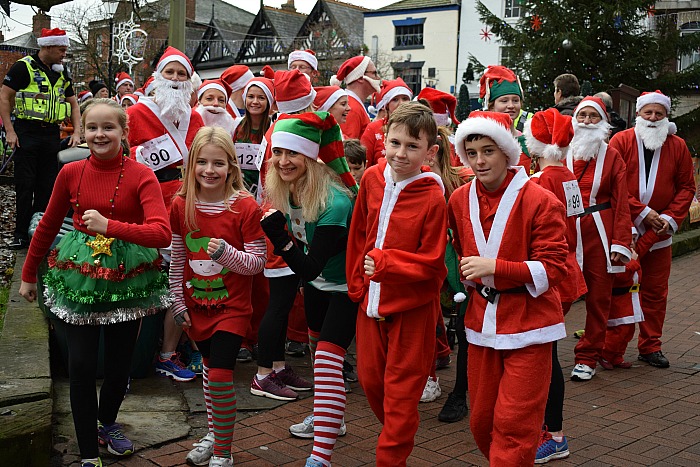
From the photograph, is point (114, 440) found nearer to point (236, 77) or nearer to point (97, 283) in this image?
point (97, 283)

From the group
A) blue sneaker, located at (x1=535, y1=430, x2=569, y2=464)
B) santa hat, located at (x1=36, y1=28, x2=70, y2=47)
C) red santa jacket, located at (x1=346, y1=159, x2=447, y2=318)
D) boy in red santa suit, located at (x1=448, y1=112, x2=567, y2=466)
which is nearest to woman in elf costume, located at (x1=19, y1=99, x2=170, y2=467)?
red santa jacket, located at (x1=346, y1=159, x2=447, y2=318)

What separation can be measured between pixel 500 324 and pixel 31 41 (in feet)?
138

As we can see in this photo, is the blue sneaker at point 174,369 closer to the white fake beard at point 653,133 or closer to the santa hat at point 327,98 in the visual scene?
the santa hat at point 327,98

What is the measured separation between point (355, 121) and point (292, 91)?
4.86 ft

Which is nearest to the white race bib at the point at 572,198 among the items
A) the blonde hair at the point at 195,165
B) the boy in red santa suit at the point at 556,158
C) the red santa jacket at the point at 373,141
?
the boy in red santa suit at the point at 556,158

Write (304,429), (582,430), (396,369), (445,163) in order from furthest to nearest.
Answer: (445,163), (582,430), (304,429), (396,369)

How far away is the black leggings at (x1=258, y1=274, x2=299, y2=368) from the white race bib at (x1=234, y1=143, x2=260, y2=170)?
49.3 inches

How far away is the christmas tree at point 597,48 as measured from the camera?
19375mm

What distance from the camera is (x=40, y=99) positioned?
7770 millimetres

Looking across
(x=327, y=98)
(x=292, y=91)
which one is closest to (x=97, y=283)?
(x=292, y=91)

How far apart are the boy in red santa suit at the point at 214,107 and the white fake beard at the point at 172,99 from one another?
1.22 ft

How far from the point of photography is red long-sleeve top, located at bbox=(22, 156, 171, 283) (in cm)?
400

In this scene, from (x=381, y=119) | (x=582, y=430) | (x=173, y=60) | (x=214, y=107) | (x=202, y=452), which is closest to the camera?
(x=202, y=452)

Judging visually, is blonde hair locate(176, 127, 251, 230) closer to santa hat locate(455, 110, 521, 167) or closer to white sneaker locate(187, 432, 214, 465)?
white sneaker locate(187, 432, 214, 465)
